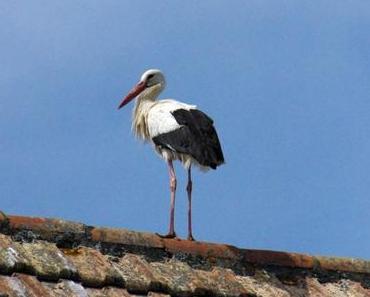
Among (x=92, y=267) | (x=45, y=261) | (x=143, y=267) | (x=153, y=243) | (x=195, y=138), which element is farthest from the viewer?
(x=195, y=138)

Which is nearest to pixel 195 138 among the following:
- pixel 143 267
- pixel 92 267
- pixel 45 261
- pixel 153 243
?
pixel 153 243

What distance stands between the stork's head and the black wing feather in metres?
1.06

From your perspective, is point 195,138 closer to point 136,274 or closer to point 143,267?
point 143,267

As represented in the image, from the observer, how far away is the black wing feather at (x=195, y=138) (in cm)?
923

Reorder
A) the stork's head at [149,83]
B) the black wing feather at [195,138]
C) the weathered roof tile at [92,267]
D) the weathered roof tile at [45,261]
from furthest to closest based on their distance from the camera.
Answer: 1. the stork's head at [149,83]
2. the black wing feather at [195,138]
3. the weathered roof tile at [92,267]
4. the weathered roof tile at [45,261]

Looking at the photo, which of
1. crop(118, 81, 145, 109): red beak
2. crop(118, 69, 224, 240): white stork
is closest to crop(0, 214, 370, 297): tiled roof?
crop(118, 69, 224, 240): white stork

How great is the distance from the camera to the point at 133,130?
32.8 ft

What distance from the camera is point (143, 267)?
235 inches

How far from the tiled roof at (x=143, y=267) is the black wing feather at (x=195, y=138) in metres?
2.56

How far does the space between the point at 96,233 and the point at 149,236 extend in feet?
1.02

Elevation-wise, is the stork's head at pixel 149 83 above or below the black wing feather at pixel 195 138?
above

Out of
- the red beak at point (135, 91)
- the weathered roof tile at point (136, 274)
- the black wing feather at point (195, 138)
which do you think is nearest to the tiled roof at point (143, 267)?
the weathered roof tile at point (136, 274)

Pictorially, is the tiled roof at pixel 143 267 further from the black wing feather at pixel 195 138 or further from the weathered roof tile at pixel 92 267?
the black wing feather at pixel 195 138

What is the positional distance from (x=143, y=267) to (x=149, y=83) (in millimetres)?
A: 4897
